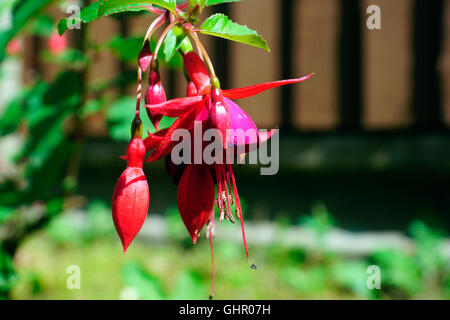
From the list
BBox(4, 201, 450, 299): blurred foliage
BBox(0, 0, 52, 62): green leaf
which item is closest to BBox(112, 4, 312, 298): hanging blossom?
BBox(0, 0, 52, 62): green leaf

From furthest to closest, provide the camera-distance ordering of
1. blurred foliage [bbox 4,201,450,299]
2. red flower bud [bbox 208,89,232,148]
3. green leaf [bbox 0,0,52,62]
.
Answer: blurred foliage [bbox 4,201,450,299]
green leaf [bbox 0,0,52,62]
red flower bud [bbox 208,89,232,148]

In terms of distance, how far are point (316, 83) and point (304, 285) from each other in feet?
2.37

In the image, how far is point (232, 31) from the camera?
1.27 ft

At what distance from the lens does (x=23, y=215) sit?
906 millimetres

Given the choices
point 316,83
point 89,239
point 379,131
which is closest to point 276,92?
point 316,83

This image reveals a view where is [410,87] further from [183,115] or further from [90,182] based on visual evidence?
[90,182]

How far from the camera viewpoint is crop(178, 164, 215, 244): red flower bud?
391 millimetres

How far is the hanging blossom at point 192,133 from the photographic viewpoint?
372mm

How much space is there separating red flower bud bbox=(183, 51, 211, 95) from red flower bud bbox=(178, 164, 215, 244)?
77 millimetres

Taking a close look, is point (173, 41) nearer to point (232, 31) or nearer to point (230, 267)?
point (232, 31)

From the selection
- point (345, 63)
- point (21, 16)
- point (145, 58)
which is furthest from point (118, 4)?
point (345, 63)

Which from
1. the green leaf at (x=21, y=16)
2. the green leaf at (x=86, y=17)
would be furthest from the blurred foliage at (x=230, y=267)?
the green leaf at (x=86, y=17)

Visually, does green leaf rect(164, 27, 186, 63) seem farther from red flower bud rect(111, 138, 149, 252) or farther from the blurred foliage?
the blurred foliage

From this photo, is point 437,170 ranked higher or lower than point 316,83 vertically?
lower
